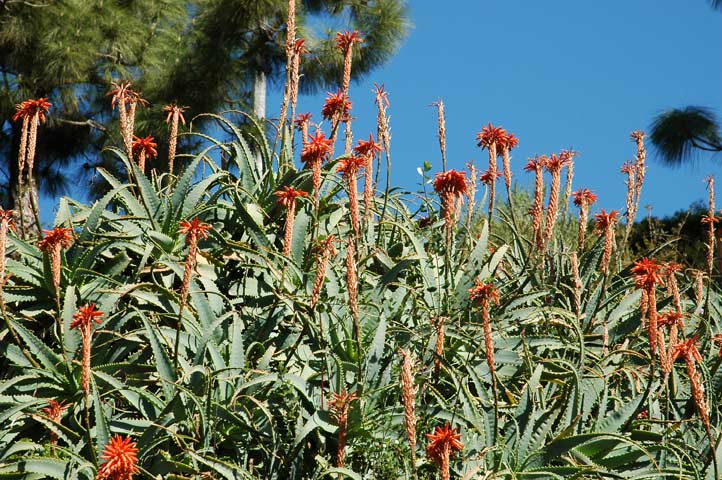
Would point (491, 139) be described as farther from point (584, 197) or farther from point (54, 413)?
point (54, 413)

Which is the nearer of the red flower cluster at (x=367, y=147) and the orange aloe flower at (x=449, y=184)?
the orange aloe flower at (x=449, y=184)

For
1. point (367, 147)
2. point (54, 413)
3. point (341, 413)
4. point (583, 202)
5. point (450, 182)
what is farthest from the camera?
point (583, 202)

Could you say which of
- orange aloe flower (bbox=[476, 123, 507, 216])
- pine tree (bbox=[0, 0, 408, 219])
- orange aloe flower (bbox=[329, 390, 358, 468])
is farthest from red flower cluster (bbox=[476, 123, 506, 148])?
pine tree (bbox=[0, 0, 408, 219])

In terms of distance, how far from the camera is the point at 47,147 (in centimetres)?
1961

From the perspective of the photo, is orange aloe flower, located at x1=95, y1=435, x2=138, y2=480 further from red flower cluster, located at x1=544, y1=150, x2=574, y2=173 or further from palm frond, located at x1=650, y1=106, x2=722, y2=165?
palm frond, located at x1=650, y1=106, x2=722, y2=165

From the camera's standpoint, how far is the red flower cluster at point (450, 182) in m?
2.86

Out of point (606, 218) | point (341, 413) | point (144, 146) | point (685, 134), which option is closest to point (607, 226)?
point (606, 218)

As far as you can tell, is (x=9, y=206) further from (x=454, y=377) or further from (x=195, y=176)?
(x=454, y=377)

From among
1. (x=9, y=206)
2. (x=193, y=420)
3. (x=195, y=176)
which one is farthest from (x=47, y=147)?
(x=193, y=420)

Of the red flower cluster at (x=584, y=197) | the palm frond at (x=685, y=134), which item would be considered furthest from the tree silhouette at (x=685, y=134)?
the red flower cluster at (x=584, y=197)

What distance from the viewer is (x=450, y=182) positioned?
9.50 ft

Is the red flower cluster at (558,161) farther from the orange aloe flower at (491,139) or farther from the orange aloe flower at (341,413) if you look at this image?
the orange aloe flower at (341,413)

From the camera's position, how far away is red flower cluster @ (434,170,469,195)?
9.39 feet

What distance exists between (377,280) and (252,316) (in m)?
0.51
